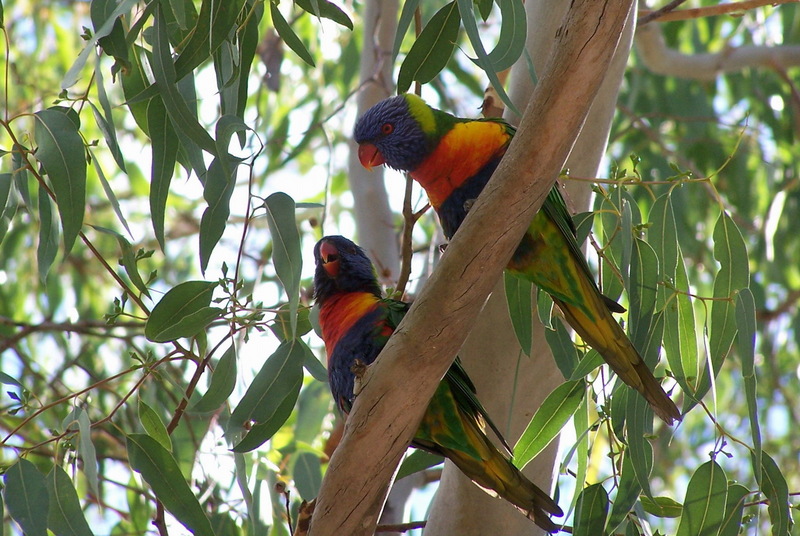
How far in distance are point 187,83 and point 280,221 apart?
426 millimetres

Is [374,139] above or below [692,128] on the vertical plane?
below

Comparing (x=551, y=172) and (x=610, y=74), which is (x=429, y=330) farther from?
(x=610, y=74)

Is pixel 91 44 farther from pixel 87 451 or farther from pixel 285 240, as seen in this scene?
pixel 87 451

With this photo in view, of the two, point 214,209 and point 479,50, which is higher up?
point 479,50

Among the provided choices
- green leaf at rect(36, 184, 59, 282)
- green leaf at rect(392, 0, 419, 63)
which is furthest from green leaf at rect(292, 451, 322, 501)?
green leaf at rect(392, 0, 419, 63)

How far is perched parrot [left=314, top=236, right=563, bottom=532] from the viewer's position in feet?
5.09

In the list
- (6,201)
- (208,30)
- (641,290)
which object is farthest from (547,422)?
(6,201)

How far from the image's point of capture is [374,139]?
6.32ft

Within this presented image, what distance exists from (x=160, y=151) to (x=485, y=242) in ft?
2.35

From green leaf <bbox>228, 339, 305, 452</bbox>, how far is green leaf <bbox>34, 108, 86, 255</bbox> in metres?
0.41

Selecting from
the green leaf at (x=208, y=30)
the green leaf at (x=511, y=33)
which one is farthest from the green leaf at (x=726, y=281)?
the green leaf at (x=208, y=30)

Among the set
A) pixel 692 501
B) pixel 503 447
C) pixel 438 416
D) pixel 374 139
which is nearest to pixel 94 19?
pixel 374 139

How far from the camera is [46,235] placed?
156 cm

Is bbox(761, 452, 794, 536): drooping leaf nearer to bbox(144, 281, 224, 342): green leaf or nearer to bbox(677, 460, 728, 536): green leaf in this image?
bbox(677, 460, 728, 536): green leaf
